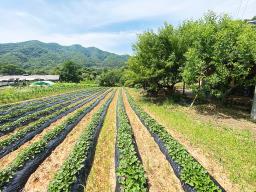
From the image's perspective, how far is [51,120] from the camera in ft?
47.7

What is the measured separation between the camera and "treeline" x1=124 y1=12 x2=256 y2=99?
51.4ft

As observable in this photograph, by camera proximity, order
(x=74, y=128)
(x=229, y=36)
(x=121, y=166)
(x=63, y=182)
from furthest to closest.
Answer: (x=229, y=36)
(x=74, y=128)
(x=121, y=166)
(x=63, y=182)

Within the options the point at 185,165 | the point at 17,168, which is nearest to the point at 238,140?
the point at 185,165

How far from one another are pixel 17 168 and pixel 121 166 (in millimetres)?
3632

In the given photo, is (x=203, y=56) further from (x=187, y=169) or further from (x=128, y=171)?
(x=128, y=171)

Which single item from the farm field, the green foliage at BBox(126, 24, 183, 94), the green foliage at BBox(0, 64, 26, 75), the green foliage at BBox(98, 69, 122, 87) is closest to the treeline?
the green foliage at BBox(126, 24, 183, 94)

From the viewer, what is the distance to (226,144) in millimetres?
10016

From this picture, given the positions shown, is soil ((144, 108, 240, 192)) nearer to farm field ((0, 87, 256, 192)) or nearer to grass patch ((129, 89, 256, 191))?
farm field ((0, 87, 256, 192))

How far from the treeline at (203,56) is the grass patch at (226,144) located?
4590mm

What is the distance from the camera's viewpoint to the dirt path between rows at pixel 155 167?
6633 mm

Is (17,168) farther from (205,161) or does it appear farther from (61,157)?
(205,161)

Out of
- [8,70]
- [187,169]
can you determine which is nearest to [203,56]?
[187,169]

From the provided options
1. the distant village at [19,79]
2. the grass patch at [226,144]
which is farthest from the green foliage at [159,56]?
the distant village at [19,79]

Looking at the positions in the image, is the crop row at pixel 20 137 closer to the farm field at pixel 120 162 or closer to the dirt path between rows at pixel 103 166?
the farm field at pixel 120 162
